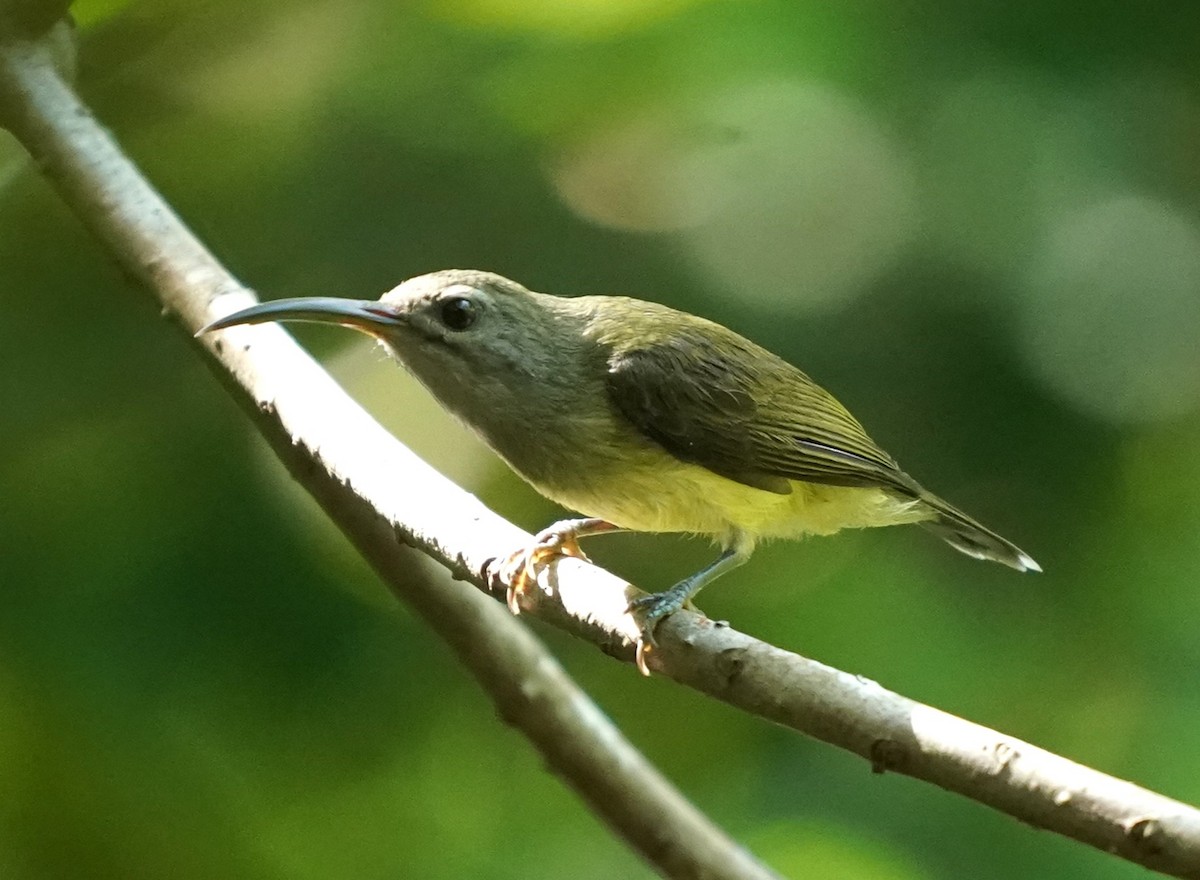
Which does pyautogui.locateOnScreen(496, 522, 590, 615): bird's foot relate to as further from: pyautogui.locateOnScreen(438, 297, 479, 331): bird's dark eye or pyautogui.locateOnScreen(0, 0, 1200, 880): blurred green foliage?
pyautogui.locateOnScreen(0, 0, 1200, 880): blurred green foliage

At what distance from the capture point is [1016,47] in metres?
3.35

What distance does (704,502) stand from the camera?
7.10 feet

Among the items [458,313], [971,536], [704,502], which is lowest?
[971,536]

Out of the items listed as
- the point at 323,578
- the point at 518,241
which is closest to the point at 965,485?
the point at 518,241

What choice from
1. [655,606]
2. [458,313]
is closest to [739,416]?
[458,313]

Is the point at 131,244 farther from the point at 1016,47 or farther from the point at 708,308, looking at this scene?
the point at 1016,47

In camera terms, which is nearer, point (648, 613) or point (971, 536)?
point (648, 613)

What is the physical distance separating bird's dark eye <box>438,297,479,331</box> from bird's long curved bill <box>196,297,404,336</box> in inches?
3.3

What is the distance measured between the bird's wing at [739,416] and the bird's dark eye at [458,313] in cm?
27

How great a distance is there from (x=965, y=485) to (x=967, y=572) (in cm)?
25

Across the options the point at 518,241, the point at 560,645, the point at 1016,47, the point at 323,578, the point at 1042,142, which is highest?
the point at 1016,47

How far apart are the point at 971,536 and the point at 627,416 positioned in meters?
0.79

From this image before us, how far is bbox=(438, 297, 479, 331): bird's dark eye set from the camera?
2.06 meters

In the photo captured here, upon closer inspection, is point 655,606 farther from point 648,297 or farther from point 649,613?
point 648,297
